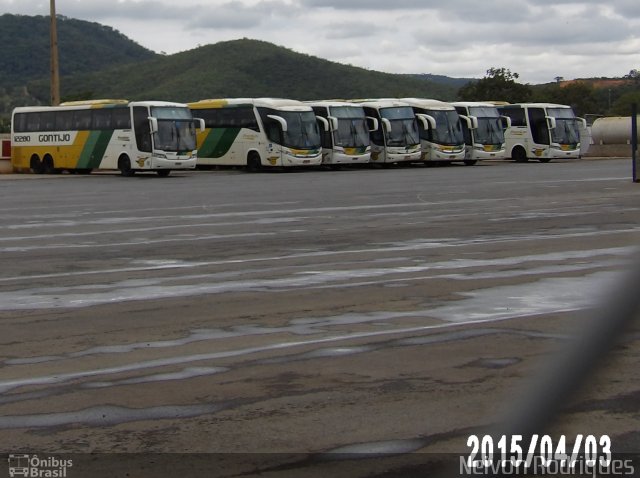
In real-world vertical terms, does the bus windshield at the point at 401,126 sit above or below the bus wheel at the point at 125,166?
above

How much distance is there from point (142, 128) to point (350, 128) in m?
10.1

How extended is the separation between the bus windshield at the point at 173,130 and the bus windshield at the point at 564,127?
19.7m

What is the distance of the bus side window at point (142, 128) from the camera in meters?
46.5

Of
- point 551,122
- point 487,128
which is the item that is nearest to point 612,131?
point 551,122

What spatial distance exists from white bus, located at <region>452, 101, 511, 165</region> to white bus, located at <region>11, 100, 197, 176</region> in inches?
593

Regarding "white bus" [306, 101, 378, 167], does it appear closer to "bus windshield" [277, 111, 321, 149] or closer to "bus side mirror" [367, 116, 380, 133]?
"bus side mirror" [367, 116, 380, 133]

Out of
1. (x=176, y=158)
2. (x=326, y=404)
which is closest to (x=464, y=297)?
(x=326, y=404)

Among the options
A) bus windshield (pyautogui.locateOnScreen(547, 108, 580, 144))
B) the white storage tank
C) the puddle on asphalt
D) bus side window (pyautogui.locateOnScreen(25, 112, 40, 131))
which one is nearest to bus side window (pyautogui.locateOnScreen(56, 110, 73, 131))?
bus side window (pyautogui.locateOnScreen(25, 112, 40, 131))

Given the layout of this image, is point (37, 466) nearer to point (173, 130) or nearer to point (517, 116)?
point (173, 130)

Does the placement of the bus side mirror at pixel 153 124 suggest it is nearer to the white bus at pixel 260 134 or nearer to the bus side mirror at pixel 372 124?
the white bus at pixel 260 134

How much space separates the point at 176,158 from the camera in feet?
154

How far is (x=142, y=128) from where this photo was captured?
4706 cm

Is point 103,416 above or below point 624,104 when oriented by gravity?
below

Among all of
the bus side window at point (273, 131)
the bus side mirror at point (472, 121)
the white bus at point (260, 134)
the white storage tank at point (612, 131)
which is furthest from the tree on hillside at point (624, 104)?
the bus side window at point (273, 131)
